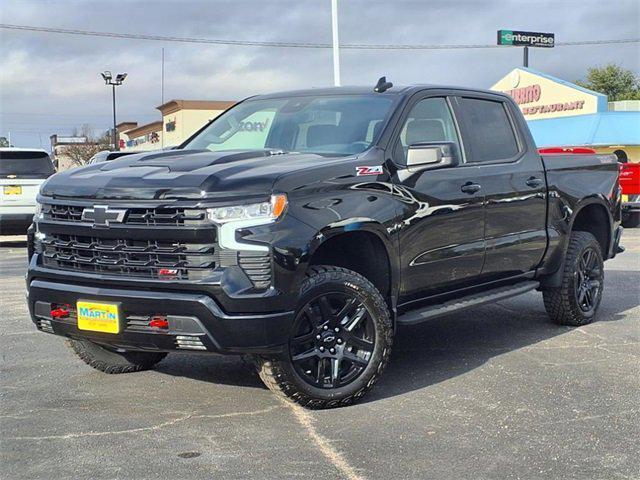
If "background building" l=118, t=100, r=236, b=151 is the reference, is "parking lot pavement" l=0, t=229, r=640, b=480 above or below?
below

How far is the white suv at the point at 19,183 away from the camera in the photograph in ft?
48.5

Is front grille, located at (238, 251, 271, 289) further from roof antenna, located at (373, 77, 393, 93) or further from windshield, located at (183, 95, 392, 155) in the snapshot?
roof antenna, located at (373, 77, 393, 93)

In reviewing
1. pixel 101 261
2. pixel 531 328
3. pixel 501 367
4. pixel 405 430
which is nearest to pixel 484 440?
pixel 405 430

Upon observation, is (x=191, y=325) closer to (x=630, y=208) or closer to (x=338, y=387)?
(x=338, y=387)

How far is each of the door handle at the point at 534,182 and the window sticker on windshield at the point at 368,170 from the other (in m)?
1.85

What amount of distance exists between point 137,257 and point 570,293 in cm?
407

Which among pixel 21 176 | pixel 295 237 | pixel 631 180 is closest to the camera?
pixel 295 237

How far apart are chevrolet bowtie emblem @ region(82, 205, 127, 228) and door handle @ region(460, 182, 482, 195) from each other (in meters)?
2.45

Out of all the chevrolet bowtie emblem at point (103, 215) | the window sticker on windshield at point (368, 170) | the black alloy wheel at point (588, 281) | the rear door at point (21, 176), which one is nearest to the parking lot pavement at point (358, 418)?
the black alloy wheel at point (588, 281)

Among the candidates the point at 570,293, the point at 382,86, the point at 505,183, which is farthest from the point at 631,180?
the point at 382,86

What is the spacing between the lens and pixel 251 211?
469 centimetres

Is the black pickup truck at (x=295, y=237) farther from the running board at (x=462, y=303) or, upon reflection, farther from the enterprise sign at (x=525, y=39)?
the enterprise sign at (x=525, y=39)

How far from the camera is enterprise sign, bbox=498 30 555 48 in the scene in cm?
5456

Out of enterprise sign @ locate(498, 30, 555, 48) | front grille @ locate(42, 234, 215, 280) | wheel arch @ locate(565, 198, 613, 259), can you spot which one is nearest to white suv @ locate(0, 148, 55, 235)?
wheel arch @ locate(565, 198, 613, 259)
